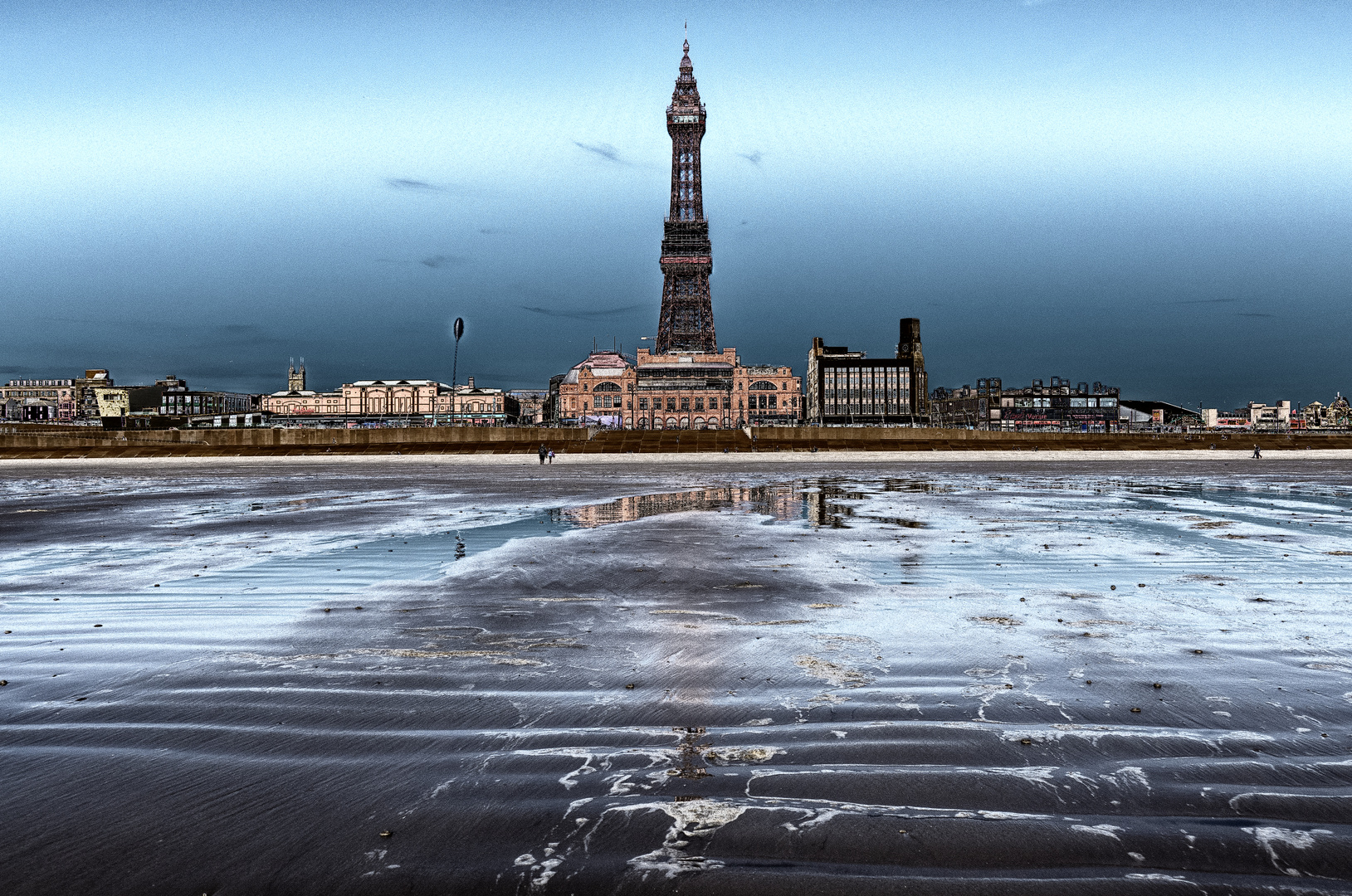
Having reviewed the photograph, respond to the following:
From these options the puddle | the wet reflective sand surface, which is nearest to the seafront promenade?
the puddle

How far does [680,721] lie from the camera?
586 centimetres

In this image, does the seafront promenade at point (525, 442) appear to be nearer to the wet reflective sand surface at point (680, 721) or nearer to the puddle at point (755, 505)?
the puddle at point (755, 505)

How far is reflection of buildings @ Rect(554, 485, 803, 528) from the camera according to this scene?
68.1ft

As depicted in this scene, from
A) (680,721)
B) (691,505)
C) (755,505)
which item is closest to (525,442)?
(691,505)

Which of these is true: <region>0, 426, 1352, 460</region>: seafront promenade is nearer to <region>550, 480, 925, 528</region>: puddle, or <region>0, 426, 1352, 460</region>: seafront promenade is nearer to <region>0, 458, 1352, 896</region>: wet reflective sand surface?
<region>550, 480, 925, 528</region>: puddle

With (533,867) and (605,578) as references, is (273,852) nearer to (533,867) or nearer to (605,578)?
(533,867)

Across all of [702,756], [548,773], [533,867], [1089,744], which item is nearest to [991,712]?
[1089,744]

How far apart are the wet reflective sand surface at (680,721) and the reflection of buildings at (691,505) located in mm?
6432

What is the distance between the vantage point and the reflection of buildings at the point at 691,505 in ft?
68.1

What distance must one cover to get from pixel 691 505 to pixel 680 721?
18.0 metres

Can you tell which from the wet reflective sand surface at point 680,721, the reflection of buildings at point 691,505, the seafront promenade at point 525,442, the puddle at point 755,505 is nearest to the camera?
the wet reflective sand surface at point 680,721

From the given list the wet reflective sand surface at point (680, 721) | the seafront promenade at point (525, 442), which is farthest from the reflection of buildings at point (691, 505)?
the seafront promenade at point (525, 442)

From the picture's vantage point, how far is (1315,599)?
9891mm

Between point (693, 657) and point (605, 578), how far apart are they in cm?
463
